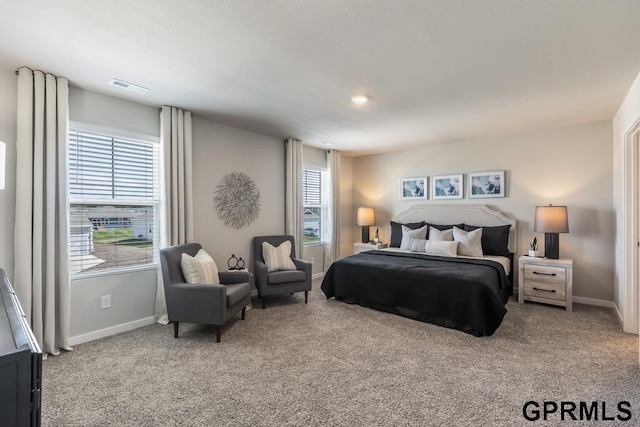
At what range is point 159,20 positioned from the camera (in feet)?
6.41

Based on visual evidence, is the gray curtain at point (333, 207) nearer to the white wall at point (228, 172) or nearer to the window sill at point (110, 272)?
the white wall at point (228, 172)

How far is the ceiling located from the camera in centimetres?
186

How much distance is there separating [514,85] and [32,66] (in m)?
4.05

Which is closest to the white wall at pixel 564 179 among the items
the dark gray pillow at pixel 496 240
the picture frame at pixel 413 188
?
the picture frame at pixel 413 188

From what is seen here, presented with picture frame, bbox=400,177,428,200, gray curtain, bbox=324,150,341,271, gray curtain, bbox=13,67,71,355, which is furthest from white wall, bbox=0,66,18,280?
picture frame, bbox=400,177,428,200

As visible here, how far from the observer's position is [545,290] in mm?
4098

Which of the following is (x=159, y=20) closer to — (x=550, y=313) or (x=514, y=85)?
(x=514, y=85)

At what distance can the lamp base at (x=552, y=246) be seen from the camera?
4.21m

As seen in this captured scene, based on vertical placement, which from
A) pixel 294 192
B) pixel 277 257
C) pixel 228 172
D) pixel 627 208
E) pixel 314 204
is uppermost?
pixel 228 172

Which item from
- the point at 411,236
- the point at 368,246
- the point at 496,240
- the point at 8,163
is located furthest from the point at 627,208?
the point at 8,163

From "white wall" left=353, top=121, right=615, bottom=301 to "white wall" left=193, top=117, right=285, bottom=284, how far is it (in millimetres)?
2645

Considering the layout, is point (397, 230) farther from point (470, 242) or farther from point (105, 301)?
point (105, 301)

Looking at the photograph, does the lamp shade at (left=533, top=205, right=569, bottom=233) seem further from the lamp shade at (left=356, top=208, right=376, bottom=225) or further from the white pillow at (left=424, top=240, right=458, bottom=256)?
the lamp shade at (left=356, top=208, right=376, bottom=225)

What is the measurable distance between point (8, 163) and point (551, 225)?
5.65 meters
